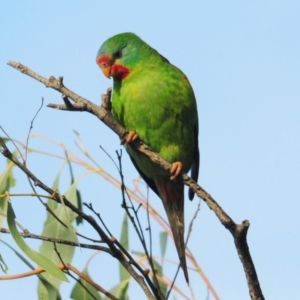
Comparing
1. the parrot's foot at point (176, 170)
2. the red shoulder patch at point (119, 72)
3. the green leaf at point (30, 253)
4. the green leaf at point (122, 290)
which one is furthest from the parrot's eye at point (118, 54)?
the green leaf at point (30, 253)

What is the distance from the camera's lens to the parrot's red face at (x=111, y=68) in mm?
3646

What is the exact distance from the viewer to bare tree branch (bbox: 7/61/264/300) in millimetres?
1876

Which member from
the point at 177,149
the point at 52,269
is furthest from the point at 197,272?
the point at 52,269

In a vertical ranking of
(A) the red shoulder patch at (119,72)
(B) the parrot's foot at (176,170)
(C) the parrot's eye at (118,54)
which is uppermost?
(C) the parrot's eye at (118,54)

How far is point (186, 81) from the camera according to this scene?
359cm

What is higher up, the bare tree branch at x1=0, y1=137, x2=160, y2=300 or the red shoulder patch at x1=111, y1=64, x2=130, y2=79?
the red shoulder patch at x1=111, y1=64, x2=130, y2=79

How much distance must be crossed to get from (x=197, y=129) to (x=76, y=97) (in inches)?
58.5

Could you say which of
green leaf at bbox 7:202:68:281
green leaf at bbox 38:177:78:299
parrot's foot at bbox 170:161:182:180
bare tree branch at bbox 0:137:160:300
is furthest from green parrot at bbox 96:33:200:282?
bare tree branch at bbox 0:137:160:300

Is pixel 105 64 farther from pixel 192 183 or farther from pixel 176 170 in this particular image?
pixel 192 183

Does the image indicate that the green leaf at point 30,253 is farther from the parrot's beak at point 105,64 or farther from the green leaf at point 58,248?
the parrot's beak at point 105,64

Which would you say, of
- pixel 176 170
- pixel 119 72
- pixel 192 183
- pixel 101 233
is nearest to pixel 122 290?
pixel 176 170

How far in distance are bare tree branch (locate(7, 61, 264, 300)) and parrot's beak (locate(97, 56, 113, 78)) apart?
3.24 ft

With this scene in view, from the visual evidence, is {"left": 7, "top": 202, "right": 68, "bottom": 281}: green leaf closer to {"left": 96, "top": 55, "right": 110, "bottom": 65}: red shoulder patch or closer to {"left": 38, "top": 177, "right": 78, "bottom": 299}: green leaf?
{"left": 38, "top": 177, "right": 78, "bottom": 299}: green leaf

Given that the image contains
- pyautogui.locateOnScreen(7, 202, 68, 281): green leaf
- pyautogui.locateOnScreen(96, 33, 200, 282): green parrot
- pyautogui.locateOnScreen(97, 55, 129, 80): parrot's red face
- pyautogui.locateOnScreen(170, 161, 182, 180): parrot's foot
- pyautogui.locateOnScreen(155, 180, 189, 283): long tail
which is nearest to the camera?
pyautogui.locateOnScreen(7, 202, 68, 281): green leaf
